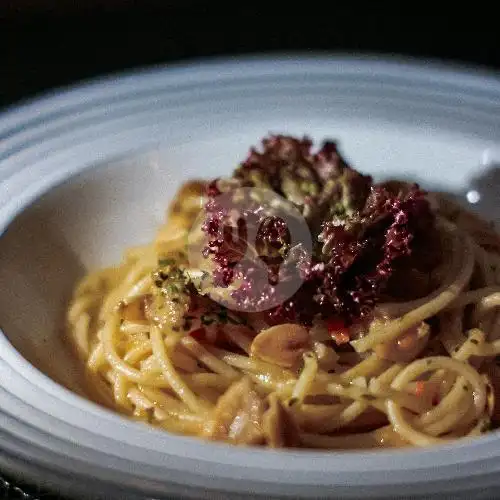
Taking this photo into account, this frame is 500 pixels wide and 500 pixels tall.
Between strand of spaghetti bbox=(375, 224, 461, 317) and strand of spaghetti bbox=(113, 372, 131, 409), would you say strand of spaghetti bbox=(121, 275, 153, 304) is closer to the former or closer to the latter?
strand of spaghetti bbox=(113, 372, 131, 409)

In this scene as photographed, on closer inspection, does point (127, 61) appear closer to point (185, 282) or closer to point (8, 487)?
point (185, 282)

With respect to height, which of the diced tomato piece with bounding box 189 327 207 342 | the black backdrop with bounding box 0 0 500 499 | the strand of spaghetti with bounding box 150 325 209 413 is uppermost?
the black backdrop with bounding box 0 0 500 499

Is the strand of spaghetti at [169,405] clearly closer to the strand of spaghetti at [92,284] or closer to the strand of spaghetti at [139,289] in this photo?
the strand of spaghetti at [139,289]

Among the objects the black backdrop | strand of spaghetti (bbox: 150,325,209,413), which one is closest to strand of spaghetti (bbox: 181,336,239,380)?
strand of spaghetti (bbox: 150,325,209,413)

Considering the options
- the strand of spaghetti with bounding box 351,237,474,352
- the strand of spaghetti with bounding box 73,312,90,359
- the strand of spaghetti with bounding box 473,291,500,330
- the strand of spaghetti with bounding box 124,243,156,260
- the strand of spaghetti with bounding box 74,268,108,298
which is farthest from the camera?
the strand of spaghetti with bounding box 124,243,156,260

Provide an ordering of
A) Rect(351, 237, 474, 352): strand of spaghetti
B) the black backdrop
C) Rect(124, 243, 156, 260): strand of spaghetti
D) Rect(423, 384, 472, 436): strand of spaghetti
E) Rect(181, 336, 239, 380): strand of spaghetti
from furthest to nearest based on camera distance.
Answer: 1. the black backdrop
2. Rect(124, 243, 156, 260): strand of spaghetti
3. Rect(181, 336, 239, 380): strand of spaghetti
4. Rect(351, 237, 474, 352): strand of spaghetti
5. Rect(423, 384, 472, 436): strand of spaghetti

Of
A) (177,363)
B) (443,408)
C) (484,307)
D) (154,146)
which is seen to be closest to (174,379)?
(177,363)
